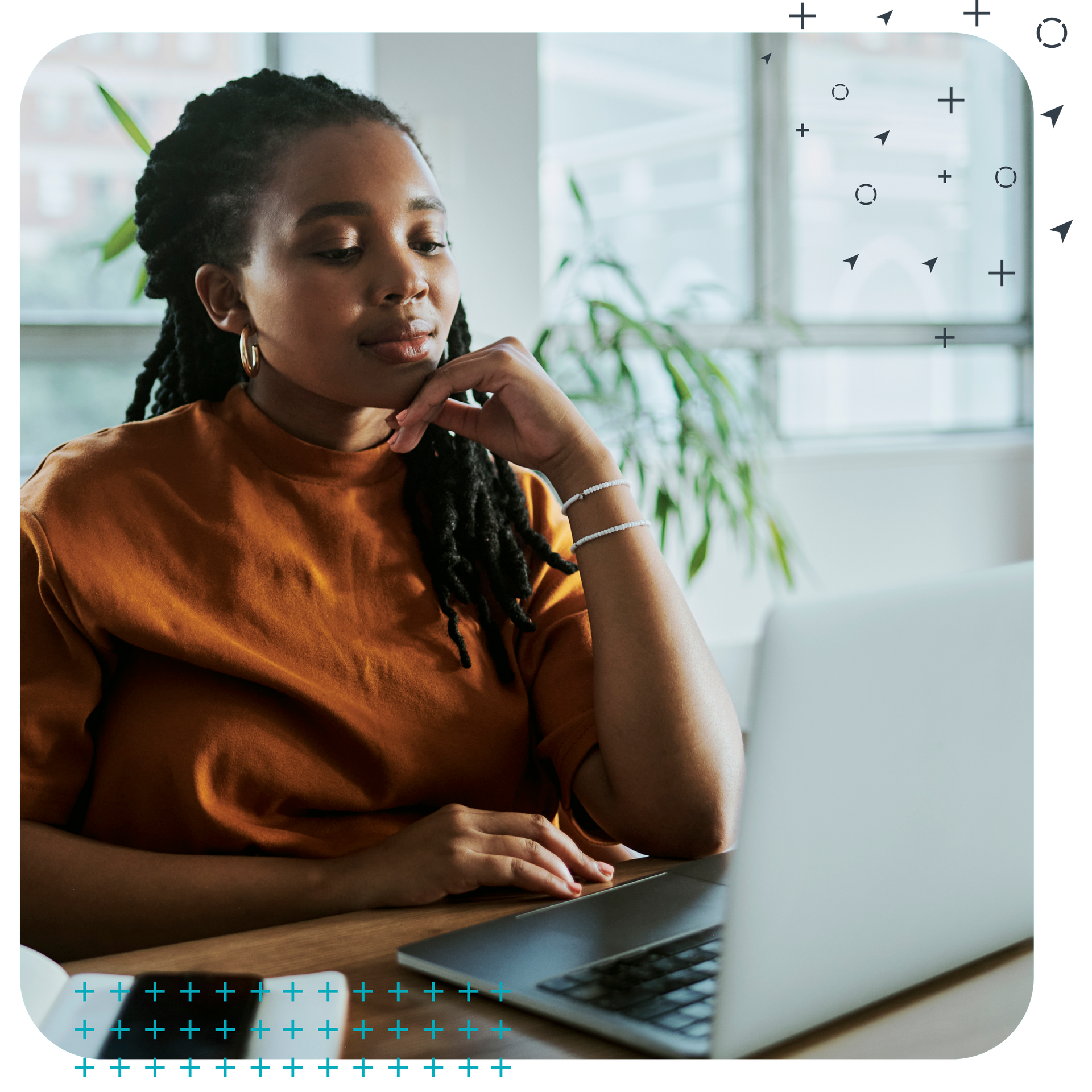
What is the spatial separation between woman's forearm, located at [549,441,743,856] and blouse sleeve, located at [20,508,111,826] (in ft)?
1.47

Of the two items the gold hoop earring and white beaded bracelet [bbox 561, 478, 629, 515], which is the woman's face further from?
white beaded bracelet [bbox 561, 478, 629, 515]

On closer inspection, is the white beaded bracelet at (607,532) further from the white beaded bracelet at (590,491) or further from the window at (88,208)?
the window at (88,208)

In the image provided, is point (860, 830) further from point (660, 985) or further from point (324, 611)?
point (324, 611)

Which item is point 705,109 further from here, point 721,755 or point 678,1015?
point 678,1015

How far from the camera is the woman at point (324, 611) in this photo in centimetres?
93

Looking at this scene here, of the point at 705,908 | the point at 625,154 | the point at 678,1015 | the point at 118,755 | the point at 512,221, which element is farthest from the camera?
the point at 625,154

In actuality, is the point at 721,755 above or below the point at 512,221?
below

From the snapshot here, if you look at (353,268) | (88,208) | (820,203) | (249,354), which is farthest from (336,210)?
(820,203)

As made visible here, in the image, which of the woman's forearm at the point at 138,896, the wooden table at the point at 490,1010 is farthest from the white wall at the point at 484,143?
the wooden table at the point at 490,1010

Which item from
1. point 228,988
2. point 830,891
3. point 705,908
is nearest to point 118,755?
point 228,988

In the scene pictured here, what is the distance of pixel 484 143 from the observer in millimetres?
2441

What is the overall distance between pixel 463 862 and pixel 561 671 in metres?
0.29

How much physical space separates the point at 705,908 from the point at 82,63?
8.26ft

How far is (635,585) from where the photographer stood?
1.08 metres
